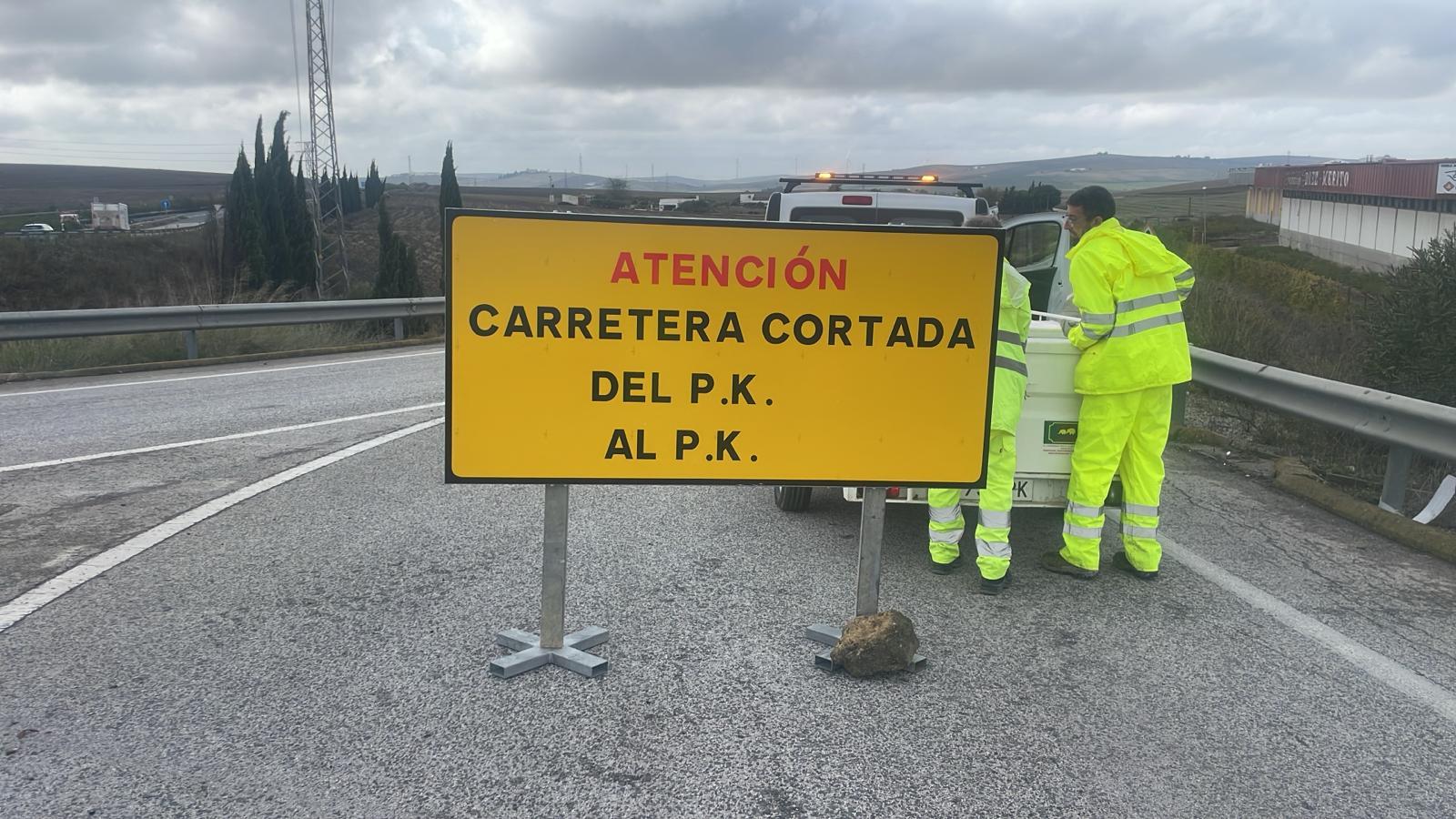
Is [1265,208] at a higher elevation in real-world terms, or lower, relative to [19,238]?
higher

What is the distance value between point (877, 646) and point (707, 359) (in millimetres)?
1274

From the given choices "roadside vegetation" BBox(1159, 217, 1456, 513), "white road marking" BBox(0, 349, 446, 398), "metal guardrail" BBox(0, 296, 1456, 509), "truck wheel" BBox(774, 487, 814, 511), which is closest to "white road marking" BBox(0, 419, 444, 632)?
"truck wheel" BBox(774, 487, 814, 511)

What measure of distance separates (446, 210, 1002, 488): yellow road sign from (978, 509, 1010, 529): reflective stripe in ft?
2.37

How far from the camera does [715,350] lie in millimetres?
4250

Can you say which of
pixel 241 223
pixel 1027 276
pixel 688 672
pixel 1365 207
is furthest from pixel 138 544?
pixel 1365 207

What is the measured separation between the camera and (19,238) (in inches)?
3098

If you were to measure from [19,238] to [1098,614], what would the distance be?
302 ft

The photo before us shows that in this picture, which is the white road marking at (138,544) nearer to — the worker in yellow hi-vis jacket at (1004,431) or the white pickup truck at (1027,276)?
the white pickup truck at (1027,276)

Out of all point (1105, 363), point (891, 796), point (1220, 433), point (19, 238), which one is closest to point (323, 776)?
point (891, 796)

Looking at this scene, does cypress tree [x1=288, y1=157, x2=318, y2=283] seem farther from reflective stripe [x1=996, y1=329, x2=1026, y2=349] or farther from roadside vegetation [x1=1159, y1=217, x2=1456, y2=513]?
reflective stripe [x1=996, y1=329, x2=1026, y2=349]

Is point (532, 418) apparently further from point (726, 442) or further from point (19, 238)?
point (19, 238)

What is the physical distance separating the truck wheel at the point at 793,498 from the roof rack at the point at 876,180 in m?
2.15

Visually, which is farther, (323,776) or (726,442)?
(726,442)

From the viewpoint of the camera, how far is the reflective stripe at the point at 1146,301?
525 cm
